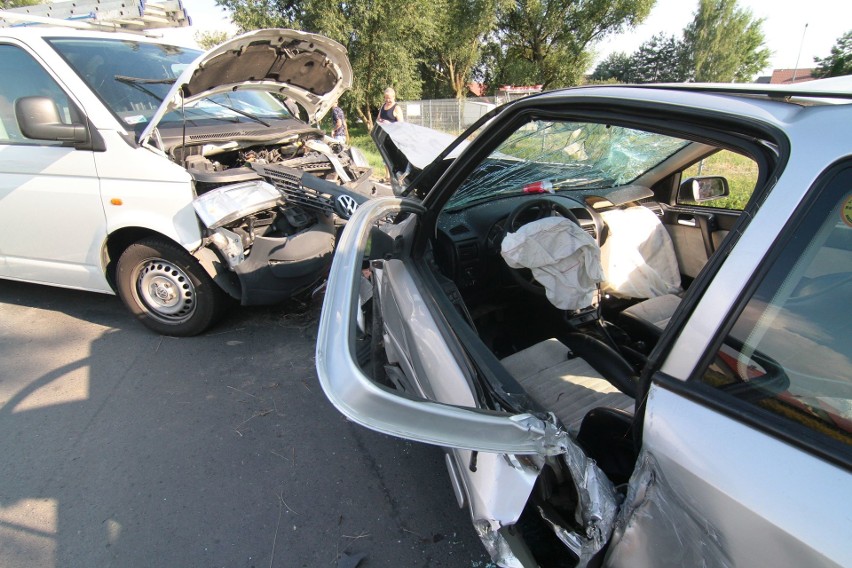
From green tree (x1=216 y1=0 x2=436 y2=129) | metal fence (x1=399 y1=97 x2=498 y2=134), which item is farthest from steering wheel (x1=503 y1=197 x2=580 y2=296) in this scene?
green tree (x1=216 y1=0 x2=436 y2=129)

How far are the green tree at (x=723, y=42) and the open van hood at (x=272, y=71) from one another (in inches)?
1904

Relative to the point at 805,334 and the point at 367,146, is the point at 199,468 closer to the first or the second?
the point at 805,334

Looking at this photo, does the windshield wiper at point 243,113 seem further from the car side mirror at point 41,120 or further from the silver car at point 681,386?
the silver car at point 681,386

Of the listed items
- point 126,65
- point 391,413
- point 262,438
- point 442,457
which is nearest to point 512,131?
point 391,413

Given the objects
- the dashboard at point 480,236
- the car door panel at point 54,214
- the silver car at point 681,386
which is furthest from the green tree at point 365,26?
the silver car at point 681,386

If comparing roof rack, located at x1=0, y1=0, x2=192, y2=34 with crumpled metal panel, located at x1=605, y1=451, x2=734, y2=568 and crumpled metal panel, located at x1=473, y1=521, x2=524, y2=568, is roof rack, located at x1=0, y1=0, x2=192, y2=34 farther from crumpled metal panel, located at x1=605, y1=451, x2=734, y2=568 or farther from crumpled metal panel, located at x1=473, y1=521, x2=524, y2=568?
crumpled metal panel, located at x1=605, y1=451, x2=734, y2=568

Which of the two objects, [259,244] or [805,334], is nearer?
[805,334]

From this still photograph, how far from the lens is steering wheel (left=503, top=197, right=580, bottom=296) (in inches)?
99.2

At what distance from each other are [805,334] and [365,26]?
19637 mm

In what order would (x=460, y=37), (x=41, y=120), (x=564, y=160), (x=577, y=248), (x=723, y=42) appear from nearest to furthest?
(x=577, y=248) < (x=41, y=120) < (x=564, y=160) < (x=460, y=37) < (x=723, y=42)

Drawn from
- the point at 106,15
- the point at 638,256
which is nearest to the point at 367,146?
the point at 106,15

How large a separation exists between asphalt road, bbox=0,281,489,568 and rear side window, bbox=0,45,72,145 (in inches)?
62.2

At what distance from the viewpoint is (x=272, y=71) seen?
393 centimetres

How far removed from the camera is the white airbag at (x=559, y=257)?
90.4 inches
